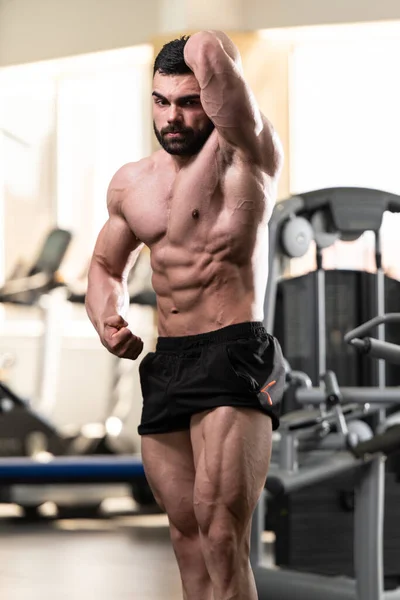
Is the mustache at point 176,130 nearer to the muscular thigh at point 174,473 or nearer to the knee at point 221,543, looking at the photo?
the muscular thigh at point 174,473

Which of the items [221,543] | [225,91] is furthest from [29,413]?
[225,91]

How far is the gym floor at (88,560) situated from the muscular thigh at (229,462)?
6.74ft

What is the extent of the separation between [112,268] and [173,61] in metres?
0.48

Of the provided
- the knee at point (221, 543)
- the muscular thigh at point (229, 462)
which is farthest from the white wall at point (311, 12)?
the knee at point (221, 543)

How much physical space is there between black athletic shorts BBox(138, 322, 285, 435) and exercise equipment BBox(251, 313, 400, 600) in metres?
1.07

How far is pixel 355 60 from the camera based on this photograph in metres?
6.46

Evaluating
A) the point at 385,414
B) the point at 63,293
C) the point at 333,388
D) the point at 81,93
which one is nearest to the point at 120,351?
the point at 333,388

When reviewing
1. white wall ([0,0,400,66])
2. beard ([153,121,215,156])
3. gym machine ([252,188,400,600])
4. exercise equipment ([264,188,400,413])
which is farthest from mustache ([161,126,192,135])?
white wall ([0,0,400,66])

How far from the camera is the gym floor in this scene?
4.02 metres

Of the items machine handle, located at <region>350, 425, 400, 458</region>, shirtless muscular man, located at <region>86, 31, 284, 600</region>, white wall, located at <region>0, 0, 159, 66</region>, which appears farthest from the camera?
white wall, located at <region>0, 0, 159, 66</region>

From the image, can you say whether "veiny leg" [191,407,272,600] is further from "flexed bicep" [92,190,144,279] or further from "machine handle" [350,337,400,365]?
"machine handle" [350,337,400,365]

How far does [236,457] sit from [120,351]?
32 cm

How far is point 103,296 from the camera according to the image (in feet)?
7.13

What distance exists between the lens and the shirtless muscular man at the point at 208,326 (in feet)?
6.40
